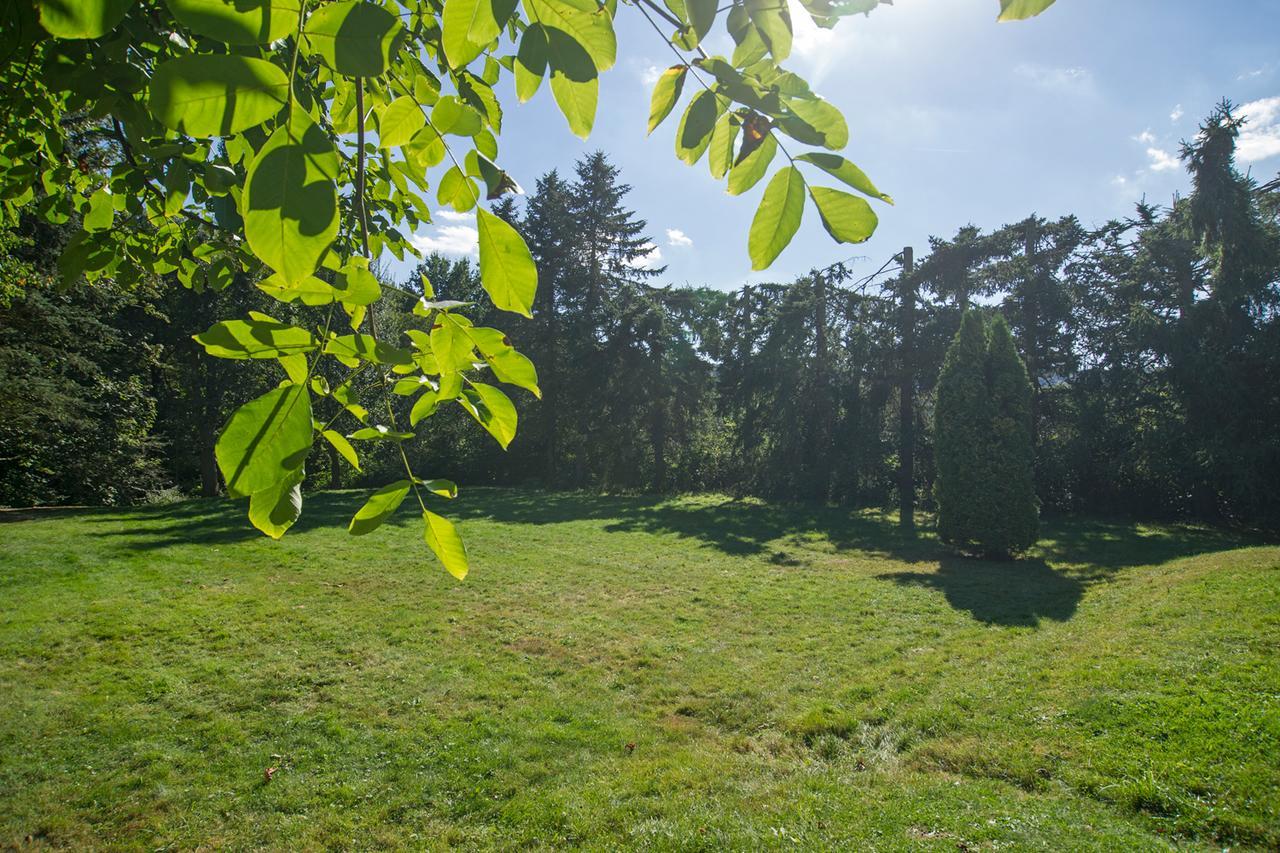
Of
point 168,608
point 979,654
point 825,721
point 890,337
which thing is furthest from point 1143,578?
point 168,608

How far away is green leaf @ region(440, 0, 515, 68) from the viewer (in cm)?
78

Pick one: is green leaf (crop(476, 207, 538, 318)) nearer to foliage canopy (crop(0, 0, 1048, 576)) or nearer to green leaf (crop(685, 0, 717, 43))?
foliage canopy (crop(0, 0, 1048, 576))

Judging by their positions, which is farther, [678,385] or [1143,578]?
[678,385]

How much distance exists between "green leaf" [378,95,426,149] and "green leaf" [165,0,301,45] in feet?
1.01

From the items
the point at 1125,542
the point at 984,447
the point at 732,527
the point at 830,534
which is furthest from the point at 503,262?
the point at 1125,542

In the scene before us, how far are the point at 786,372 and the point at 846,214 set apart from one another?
2080 cm

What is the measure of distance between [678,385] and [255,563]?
1676 cm

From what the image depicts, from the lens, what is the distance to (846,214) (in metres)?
0.79

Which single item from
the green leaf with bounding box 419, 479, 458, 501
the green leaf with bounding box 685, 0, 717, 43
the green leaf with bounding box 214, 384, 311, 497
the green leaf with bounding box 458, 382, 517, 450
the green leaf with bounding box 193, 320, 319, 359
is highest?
the green leaf with bounding box 685, 0, 717, 43

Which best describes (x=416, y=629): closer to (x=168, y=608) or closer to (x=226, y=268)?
(x=168, y=608)

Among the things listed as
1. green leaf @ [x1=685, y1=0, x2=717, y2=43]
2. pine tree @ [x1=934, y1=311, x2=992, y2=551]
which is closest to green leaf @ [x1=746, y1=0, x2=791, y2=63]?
green leaf @ [x1=685, y1=0, x2=717, y2=43]

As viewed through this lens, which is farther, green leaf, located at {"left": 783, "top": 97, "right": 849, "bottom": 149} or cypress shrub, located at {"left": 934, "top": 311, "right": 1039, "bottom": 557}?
cypress shrub, located at {"left": 934, "top": 311, "right": 1039, "bottom": 557}

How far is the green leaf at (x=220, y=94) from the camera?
601 millimetres

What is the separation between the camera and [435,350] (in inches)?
37.5
